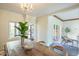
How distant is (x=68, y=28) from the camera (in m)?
1.63

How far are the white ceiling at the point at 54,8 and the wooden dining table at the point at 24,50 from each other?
0.52 m

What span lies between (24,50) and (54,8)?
83cm

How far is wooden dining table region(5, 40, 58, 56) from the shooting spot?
1.63 metres

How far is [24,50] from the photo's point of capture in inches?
65.2

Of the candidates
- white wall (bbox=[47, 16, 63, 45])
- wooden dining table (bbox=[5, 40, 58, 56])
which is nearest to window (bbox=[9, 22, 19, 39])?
wooden dining table (bbox=[5, 40, 58, 56])

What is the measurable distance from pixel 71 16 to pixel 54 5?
1.05 ft

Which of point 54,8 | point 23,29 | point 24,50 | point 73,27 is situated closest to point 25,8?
point 23,29

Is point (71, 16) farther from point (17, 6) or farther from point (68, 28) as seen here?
point (17, 6)

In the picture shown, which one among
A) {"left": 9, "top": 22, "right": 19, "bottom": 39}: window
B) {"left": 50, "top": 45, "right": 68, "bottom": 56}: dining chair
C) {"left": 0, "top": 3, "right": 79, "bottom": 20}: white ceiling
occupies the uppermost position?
{"left": 0, "top": 3, "right": 79, "bottom": 20}: white ceiling

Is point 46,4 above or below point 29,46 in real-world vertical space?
above

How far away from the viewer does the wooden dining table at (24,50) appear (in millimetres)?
1626

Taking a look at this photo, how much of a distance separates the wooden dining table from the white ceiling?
52 cm

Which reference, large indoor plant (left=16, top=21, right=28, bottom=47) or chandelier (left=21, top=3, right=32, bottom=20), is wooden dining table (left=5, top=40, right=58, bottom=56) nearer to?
large indoor plant (left=16, top=21, right=28, bottom=47)

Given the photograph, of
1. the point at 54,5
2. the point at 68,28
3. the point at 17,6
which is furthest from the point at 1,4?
the point at 68,28
